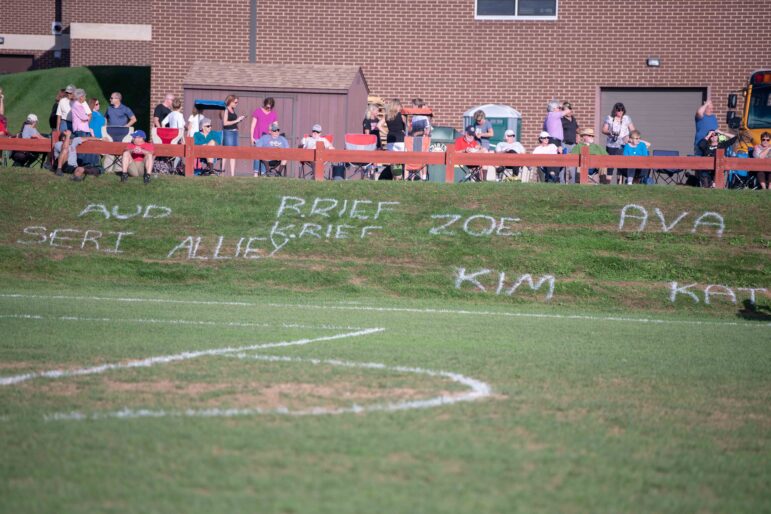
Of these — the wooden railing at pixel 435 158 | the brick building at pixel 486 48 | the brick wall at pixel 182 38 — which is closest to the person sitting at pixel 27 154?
the wooden railing at pixel 435 158

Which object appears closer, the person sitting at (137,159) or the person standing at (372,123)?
the person sitting at (137,159)

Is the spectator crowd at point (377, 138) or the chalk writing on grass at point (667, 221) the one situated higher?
the spectator crowd at point (377, 138)

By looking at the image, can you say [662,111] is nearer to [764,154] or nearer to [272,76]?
[764,154]

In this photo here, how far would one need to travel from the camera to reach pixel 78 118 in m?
22.1

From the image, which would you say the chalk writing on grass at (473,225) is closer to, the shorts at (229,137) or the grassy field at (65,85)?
the shorts at (229,137)

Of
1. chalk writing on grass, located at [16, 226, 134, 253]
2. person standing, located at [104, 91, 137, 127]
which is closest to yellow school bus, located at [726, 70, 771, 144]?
person standing, located at [104, 91, 137, 127]

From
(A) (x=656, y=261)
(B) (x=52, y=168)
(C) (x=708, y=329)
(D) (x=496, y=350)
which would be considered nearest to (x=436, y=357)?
(D) (x=496, y=350)

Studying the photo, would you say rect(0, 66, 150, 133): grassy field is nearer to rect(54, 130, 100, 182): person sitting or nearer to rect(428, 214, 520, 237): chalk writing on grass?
rect(54, 130, 100, 182): person sitting

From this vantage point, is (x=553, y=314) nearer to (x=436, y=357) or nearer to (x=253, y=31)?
(x=436, y=357)

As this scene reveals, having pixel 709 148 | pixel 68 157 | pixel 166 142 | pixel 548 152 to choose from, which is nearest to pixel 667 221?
pixel 548 152

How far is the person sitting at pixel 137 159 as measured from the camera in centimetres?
2083

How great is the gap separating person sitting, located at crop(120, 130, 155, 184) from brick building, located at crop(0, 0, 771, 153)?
9233mm

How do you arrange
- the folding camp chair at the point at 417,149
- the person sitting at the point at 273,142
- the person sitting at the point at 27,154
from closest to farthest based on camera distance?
the folding camp chair at the point at 417,149 < the person sitting at the point at 27,154 < the person sitting at the point at 273,142

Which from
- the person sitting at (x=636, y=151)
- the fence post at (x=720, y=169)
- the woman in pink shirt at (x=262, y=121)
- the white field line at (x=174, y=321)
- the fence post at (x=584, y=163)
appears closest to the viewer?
the white field line at (x=174, y=321)
